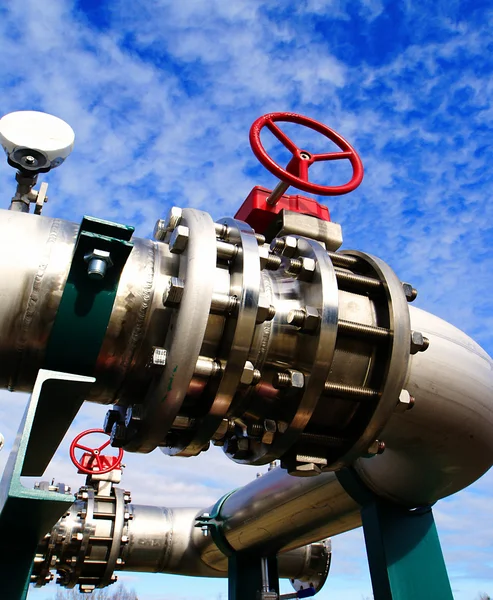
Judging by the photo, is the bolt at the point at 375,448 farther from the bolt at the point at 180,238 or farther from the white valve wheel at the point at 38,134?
the white valve wheel at the point at 38,134

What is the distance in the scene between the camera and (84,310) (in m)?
1.31

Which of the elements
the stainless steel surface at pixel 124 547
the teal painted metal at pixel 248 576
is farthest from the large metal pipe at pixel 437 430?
the stainless steel surface at pixel 124 547

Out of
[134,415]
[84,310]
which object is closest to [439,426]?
[134,415]

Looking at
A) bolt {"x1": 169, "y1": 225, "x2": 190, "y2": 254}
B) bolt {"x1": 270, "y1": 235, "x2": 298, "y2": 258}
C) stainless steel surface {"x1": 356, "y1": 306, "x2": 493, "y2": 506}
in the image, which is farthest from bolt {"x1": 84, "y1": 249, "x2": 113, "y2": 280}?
stainless steel surface {"x1": 356, "y1": 306, "x2": 493, "y2": 506}

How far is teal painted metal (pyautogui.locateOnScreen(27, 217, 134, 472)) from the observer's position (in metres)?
1.27

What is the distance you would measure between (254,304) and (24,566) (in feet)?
2.65

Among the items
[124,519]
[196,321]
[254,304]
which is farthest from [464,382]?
[124,519]

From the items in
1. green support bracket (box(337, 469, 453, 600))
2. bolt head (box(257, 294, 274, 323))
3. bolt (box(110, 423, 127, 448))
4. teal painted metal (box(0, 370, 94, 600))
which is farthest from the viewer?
green support bracket (box(337, 469, 453, 600))

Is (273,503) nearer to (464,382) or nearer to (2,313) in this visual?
(464,382)

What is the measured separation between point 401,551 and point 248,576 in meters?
1.73

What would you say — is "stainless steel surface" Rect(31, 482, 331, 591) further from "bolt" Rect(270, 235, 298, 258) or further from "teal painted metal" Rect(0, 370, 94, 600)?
"bolt" Rect(270, 235, 298, 258)

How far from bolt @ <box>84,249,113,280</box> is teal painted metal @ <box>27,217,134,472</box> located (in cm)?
2

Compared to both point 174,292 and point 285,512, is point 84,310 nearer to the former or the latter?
point 174,292

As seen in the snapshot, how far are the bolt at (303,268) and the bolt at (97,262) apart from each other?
0.52 metres
